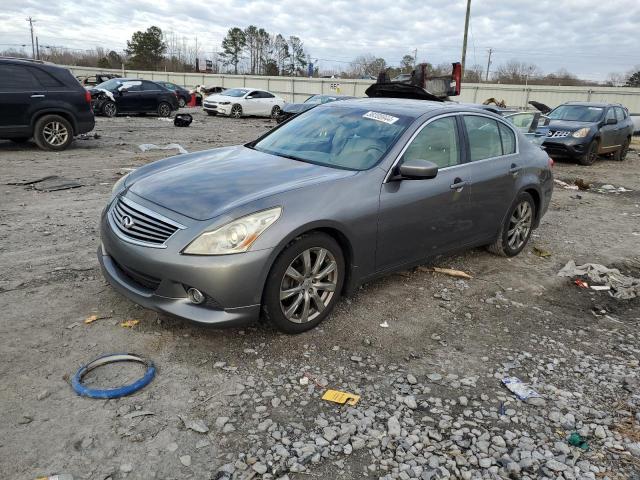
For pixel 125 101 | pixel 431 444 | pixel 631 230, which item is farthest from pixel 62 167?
pixel 125 101

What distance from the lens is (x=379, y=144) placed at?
423 cm

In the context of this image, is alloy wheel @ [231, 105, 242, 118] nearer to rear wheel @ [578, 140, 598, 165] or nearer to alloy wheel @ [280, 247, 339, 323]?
rear wheel @ [578, 140, 598, 165]

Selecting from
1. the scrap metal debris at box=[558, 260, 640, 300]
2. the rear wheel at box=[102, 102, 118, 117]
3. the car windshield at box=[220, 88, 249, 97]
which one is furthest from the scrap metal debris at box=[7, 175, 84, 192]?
the car windshield at box=[220, 88, 249, 97]

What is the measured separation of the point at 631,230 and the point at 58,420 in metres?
7.80

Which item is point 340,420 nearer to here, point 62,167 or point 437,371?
point 437,371

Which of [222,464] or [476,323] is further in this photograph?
[476,323]

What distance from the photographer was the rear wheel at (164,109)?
21.4 metres

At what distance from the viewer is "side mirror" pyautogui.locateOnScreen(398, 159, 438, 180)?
12.8 ft

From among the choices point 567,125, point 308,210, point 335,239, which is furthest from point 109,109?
point 308,210

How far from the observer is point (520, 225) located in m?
5.73

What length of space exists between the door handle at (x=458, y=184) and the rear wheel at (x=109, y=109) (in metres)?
18.4

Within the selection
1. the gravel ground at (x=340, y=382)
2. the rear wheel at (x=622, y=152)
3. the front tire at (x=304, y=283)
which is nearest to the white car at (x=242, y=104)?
the rear wheel at (x=622, y=152)

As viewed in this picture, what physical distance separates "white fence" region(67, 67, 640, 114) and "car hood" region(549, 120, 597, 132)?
24849 millimetres

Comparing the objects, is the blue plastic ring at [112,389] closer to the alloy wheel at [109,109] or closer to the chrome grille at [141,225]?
the chrome grille at [141,225]
